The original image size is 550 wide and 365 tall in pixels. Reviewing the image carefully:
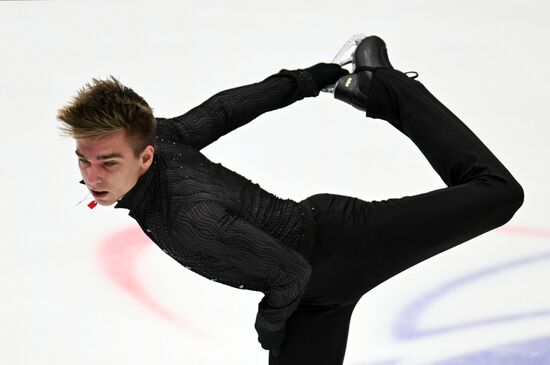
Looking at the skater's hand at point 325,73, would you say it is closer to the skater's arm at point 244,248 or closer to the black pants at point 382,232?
the black pants at point 382,232

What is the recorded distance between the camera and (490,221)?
2795 millimetres

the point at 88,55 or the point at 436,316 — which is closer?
the point at 436,316

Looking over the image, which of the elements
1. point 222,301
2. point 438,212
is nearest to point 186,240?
point 438,212

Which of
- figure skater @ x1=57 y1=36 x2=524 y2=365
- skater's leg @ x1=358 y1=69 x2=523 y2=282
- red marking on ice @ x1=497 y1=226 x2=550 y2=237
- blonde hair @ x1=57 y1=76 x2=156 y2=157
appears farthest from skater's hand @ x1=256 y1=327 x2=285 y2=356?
red marking on ice @ x1=497 y1=226 x2=550 y2=237

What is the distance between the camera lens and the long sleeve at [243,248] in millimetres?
2379

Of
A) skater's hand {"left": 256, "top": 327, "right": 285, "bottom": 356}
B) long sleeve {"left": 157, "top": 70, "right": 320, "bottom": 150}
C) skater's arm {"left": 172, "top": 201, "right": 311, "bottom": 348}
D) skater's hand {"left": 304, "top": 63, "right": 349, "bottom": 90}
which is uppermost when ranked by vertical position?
skater's hand {"left": 304, "top": 63, "right": 349, "bottom": 90}

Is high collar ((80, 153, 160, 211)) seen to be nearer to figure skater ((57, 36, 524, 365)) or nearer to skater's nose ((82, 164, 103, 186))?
figure skater ((57, 36, 524, 365))

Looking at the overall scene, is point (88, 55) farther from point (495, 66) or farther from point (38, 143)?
Result: point (495, 66)

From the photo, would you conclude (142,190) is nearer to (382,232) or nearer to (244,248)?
(244,248)

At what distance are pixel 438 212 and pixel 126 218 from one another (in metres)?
1.77

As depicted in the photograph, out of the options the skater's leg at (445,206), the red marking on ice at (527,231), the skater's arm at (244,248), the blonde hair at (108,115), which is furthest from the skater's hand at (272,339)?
the red marking on ice at (527,231)

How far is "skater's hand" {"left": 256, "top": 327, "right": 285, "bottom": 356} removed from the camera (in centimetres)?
268

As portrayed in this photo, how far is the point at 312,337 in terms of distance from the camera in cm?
279

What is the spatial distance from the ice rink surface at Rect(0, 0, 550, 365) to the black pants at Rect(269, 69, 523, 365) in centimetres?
Result: 55
